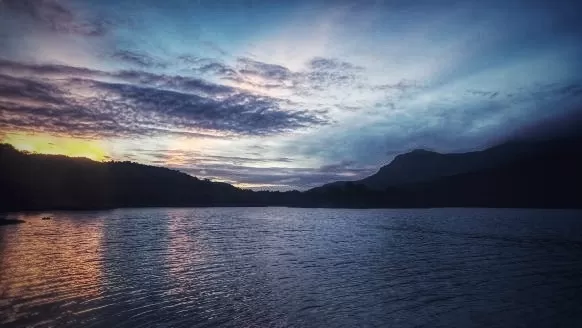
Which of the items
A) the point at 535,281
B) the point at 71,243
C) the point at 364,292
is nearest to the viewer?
the point at 364,292

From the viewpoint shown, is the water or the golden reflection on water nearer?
the water

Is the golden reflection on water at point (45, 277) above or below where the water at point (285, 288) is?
above

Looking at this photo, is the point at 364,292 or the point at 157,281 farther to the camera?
the point at 157,281

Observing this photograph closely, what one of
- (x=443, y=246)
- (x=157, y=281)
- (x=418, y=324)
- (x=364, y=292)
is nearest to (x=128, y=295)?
(x=157, y=281)

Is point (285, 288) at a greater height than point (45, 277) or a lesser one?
lesser

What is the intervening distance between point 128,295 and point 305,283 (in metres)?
15.6

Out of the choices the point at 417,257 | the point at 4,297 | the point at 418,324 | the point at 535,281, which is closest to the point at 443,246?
the point at 417,257

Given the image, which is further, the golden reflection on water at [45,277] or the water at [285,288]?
Answer: the golden reflection on water at [45,277]

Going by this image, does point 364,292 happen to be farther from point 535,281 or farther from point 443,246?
point 443,246

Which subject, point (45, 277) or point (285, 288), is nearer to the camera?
point (285, 288)

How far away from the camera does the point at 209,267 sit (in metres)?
44.9

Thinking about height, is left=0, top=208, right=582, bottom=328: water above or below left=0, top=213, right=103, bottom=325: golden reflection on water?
below

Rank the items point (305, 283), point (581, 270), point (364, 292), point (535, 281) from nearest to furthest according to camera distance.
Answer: point (364, 292) → point (305, 283) → point (535, 281) → point (581, 270)

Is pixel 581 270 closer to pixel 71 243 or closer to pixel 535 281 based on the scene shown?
pixel 535 281
